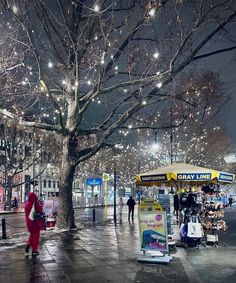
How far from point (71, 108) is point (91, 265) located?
10.1 meters

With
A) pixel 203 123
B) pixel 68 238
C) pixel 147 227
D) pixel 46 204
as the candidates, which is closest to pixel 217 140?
pixel 203 123

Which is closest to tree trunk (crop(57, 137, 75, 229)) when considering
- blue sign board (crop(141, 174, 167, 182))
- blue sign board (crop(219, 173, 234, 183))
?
blue sign board (crop(141, 174, 167, 182))

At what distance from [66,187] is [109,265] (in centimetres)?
895

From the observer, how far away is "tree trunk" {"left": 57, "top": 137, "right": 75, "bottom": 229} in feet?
57.4

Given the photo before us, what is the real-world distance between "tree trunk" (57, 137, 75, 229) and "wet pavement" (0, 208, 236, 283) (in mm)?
4338

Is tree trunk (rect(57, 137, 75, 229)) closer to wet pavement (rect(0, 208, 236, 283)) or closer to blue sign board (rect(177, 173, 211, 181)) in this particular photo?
wet pavement (rect(0, 208, 236, 283))

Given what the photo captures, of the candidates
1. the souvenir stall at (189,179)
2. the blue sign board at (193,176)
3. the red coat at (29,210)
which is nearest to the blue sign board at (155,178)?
the souvenir stall at (189,179)

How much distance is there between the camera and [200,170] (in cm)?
1179

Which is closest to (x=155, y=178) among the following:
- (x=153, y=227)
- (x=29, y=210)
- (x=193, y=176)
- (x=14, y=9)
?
(x=193, y=176)

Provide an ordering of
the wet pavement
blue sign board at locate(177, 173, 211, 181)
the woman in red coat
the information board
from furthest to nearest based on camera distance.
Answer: blue sign board at locate(177, 173, 211, 181), the woman in red coat, the information board, the wet pavement

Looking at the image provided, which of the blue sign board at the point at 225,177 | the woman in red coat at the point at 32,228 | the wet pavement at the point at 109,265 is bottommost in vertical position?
the wet pavement at the point at 109,265

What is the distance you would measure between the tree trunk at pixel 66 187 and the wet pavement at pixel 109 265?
14.2ft

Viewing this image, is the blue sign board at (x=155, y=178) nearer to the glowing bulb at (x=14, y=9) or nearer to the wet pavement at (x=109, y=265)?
the wet pavement at (x=109, y=265)

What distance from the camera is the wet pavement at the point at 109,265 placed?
7.88 meters
